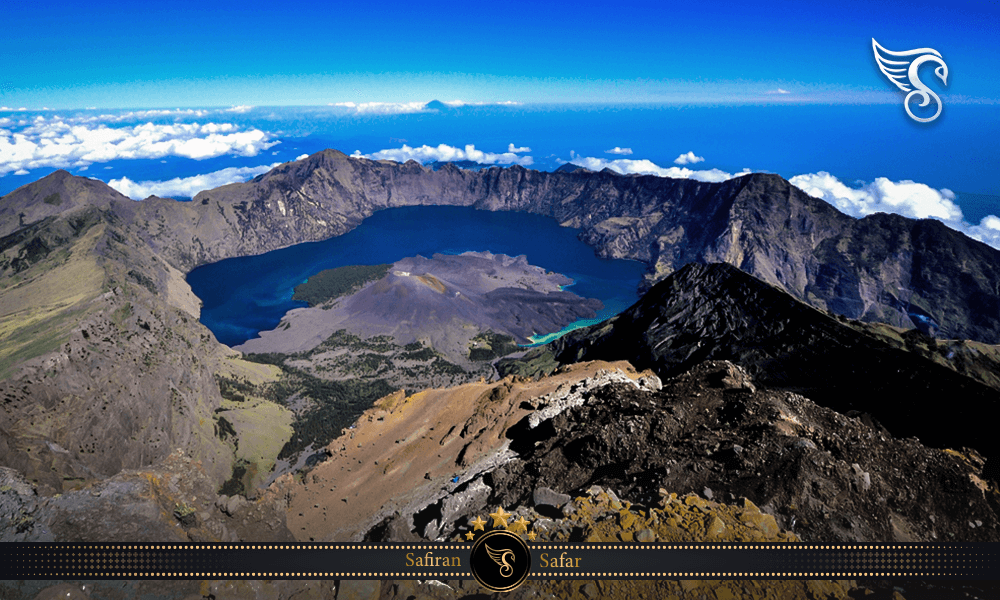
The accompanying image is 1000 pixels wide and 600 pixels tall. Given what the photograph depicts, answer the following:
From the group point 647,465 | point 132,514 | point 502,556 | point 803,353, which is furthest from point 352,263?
point 502,556

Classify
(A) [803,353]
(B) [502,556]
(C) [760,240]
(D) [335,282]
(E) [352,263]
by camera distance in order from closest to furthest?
(B) [502,556] → (A) [803,353] → (D) [335,282] → (C) [760,240] → (E) [352,263]

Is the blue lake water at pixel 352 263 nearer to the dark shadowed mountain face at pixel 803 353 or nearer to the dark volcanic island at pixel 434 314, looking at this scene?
the dark volcanic island at pixel 434 314

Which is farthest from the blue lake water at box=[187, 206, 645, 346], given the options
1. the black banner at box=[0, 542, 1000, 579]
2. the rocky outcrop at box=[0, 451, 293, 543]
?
the black banner at box=[0, 542, 1000, 579]

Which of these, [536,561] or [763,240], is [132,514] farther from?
[763,240]

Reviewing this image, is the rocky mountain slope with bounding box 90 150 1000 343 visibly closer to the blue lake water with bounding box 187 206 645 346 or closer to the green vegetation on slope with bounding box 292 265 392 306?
the blue lake water with bounding box 187 206 645 346

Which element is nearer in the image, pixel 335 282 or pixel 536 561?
pixel 536 561

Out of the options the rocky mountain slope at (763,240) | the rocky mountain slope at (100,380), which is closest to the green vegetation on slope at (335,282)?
the rocky mountain slope at (100,380)
